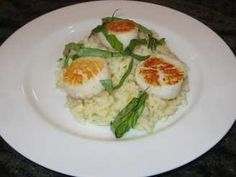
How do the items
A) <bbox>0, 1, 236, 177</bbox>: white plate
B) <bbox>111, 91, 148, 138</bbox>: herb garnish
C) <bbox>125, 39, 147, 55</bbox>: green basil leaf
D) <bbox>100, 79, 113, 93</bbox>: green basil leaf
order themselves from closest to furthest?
<bbox>0, 1, 236, 177</bbox>: white plate, <bbox>111, 91, 148, 138</bbox>: herb garnish, <bbox>100, 79, 113, 93</bbox>: green basil leaf, <bbox>125, 39, 147, 55</bbox>: green basil leaf

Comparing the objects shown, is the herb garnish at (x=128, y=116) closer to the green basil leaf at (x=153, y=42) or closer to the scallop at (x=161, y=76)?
the scallop at (x=161, y=76)

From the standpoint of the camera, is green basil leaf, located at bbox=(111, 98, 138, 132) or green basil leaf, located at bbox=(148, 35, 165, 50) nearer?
green basil leaf, located at bbox=(111, 98, 138, 132)

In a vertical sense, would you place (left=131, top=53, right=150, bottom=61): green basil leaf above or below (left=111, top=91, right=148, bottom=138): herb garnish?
above

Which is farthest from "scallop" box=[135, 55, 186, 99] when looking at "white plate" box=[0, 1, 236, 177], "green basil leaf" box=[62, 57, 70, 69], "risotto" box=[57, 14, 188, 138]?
"green basil leaf" box=[62, 57, 70, 69]

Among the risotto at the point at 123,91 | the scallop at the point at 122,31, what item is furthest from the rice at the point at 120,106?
the scallop at the point at 122,31

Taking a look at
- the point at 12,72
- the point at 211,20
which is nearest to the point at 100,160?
the point at 12,72

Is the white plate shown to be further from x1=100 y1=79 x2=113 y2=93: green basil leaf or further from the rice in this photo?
x1=100 y1=79 x2=113 y2=93: green basil leaf
